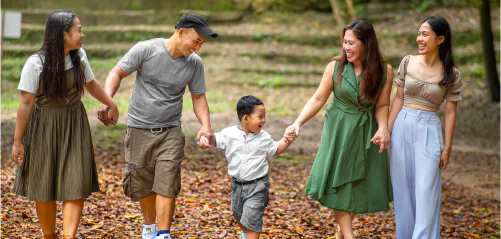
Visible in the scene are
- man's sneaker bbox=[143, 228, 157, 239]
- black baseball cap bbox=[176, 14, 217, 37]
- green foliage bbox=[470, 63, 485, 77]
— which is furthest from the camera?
green foliage bbox=[470, 63, 485, 77]

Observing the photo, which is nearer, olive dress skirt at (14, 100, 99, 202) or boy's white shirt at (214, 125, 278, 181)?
olive dress skirt at (14, 100, 99, 202)

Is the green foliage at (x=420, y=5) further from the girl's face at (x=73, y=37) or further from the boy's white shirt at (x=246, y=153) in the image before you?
the girl's face at (x=73, y=37)

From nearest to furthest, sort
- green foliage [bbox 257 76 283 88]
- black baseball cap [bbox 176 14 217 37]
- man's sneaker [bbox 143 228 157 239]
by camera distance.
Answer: black baseball cap [bbox 176 14 217 37] < man's sneaker [bbox 143 228 157 239] < green foliage [bbox 257 76 283 88]

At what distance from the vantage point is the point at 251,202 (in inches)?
162

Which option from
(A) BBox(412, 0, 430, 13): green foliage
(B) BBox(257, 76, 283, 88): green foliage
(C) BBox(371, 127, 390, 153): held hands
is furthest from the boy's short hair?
(A) BBox(412, 0, 430, 13): green foliage

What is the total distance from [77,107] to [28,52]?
15.9m

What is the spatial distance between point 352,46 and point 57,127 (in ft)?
6.96

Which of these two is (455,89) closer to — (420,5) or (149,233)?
(149,233)

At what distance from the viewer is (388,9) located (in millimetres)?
21656

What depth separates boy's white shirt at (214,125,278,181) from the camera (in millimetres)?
4148

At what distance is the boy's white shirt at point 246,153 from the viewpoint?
4.15 metres

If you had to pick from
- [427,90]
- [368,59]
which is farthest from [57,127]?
[427,90]

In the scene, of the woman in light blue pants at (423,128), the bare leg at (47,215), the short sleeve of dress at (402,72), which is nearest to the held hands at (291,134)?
the woman in light blue pants at (423,128)

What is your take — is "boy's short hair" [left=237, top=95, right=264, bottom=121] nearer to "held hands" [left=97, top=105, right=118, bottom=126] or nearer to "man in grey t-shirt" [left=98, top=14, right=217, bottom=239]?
"man in grey t-shirt" [left=98, top=14, right=217, bottom=239]
